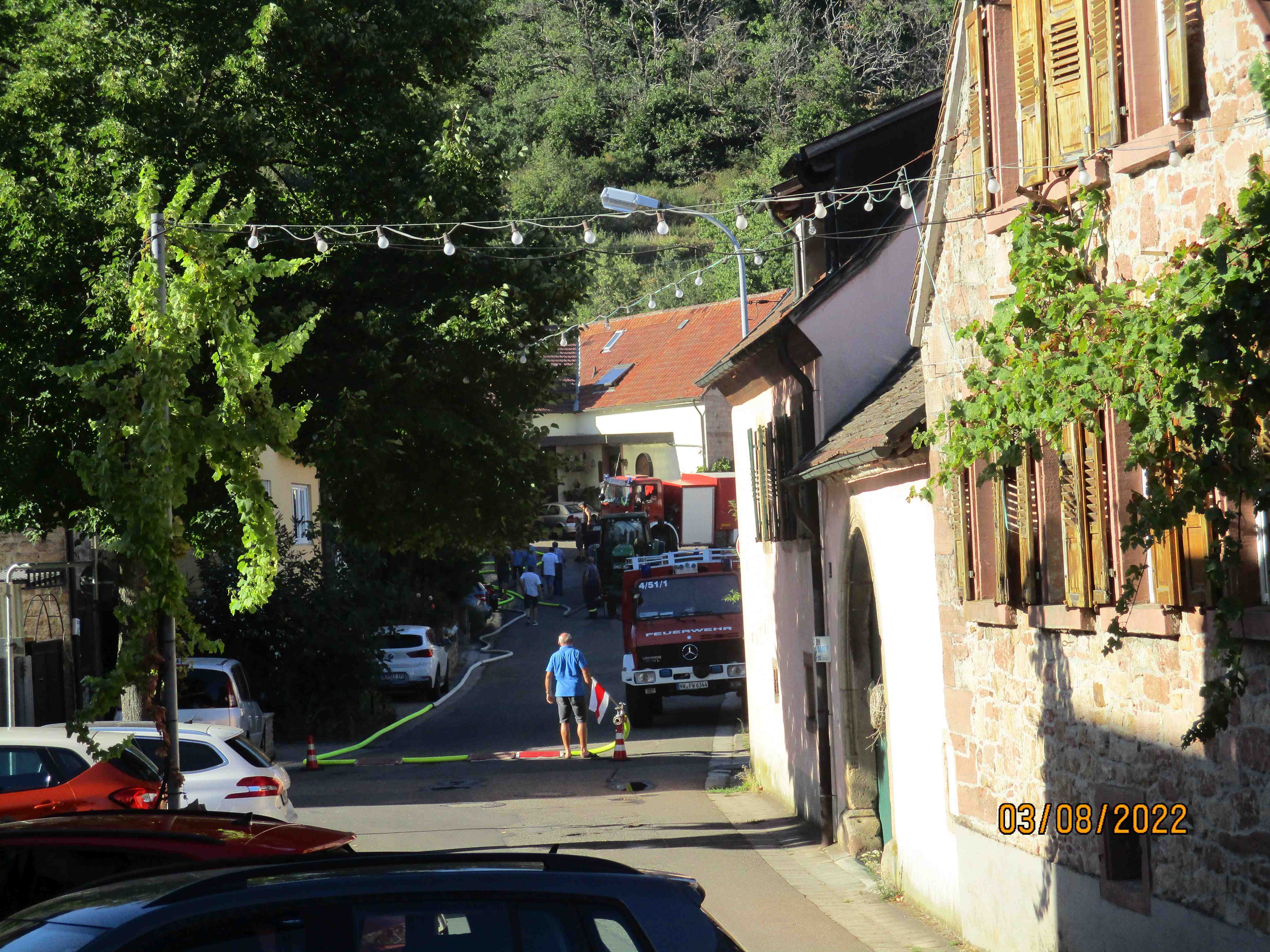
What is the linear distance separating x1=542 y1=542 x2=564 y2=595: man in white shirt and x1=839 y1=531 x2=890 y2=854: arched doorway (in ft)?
108

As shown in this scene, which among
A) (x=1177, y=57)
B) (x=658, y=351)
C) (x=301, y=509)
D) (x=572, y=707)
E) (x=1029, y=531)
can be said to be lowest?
(x=572, y=707)

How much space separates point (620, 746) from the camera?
2217 centimetres

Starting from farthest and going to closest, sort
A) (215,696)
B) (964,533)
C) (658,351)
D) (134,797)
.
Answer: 1. (658,351)
2. (215,696)
3. (134,797)
4. (964,533)

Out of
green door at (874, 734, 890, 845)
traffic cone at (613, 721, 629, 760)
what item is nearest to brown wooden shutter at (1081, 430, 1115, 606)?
green door at (874, 734, 890, 845)

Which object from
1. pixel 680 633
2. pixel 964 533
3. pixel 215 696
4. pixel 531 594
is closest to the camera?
pixel 964 533

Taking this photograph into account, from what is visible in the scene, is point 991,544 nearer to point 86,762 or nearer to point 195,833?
point 195,833

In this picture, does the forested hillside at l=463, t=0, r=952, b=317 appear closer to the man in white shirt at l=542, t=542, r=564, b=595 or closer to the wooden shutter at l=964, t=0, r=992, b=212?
the man in white shirt at l=542, t=542, r=564, b=595

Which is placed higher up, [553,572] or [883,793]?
[553,572]

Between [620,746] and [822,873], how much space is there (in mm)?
8678

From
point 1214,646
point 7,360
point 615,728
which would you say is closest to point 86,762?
point 7,360

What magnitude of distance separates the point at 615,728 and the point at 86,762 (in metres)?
11.6

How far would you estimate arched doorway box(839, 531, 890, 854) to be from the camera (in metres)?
14.2
